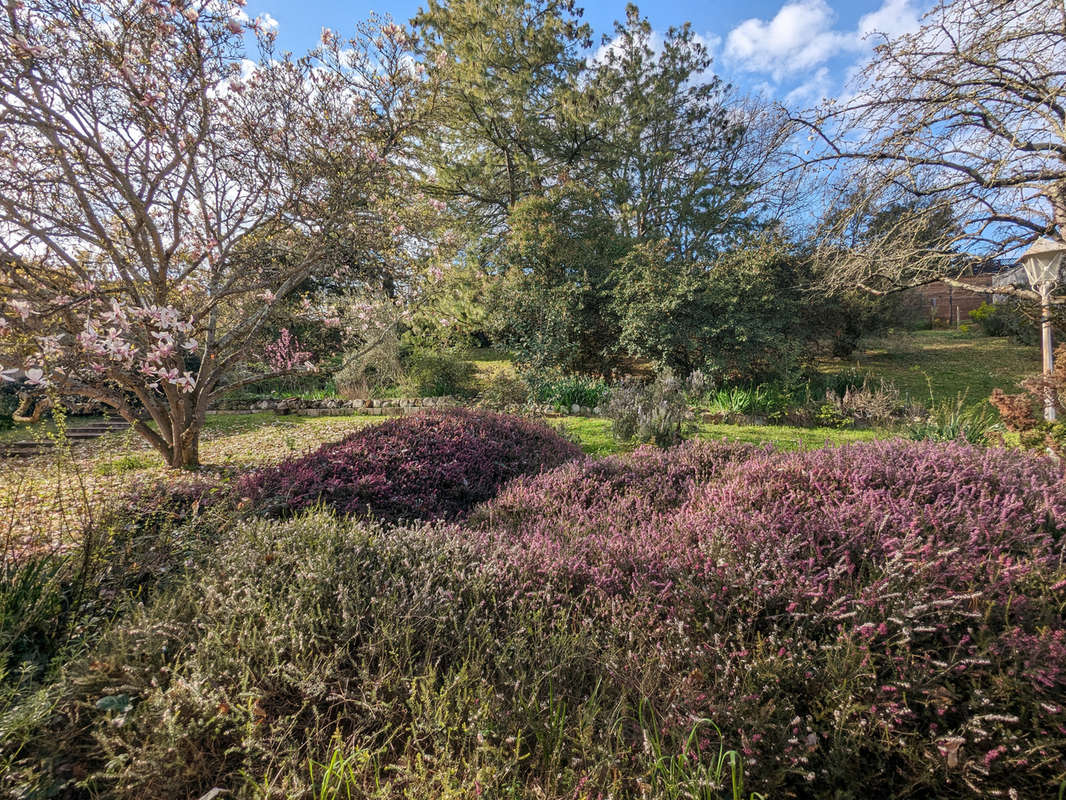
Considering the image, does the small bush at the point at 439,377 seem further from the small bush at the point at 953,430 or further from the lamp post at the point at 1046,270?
the lamp post at the point at 1046,270

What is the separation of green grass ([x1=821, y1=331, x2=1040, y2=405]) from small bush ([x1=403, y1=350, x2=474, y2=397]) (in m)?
10.7

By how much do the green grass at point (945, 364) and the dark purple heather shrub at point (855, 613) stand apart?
11.0 m

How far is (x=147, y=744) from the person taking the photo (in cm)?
141

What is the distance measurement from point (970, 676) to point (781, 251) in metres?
11.3

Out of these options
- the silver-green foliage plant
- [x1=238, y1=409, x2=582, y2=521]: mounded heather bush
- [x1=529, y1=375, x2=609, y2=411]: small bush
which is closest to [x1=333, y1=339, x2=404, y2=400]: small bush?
[x1=529, y1=375, x2=609, y2=411]: small bush

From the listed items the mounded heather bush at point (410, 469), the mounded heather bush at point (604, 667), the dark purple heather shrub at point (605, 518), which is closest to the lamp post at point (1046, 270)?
the dark purple heather shrub at point (605, 518)

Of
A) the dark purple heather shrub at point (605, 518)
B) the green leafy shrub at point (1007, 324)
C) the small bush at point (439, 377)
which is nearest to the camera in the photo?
the dark purple heather shrub at point (605, 518)

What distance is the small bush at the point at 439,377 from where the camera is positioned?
38.2 feet

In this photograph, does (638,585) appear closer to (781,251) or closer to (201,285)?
(201,285)

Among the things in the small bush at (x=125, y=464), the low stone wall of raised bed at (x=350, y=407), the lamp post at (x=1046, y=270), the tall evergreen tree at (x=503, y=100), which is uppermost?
the tall evergreen tree at (x=503, y=100)

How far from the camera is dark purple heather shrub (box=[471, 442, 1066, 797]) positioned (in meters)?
1.46

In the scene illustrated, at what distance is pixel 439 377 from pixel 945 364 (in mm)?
15362

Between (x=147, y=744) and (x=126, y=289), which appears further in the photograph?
(x=126, y=289)

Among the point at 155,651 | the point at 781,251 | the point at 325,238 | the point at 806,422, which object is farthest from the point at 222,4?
the point at 781,251
